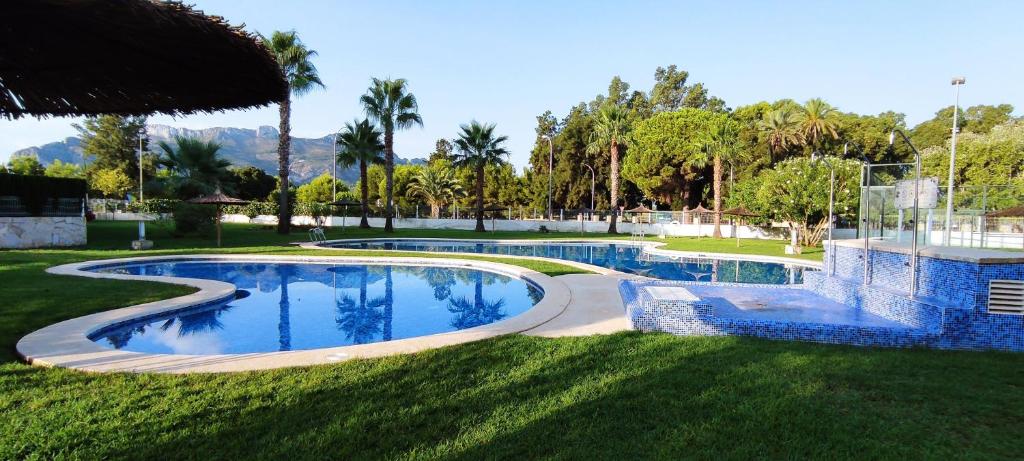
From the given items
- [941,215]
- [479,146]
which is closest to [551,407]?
[941,215]

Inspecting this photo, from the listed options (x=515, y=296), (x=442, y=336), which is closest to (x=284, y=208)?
(x=515, y=296)

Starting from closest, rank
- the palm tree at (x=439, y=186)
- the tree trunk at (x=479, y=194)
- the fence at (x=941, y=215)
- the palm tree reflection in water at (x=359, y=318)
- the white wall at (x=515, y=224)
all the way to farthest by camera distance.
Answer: the palm tree reflection in water at (x=359, y=318) → the fence at (x=941, y=215) → the tree trunk at (x=479, y=194) → the white wall at (x=515, y=224) → the palm tree at (x=439, y=186)

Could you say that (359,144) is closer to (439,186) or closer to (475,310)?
(439,186)

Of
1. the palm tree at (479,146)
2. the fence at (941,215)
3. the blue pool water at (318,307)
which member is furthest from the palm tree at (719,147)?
the fence at (941,215)

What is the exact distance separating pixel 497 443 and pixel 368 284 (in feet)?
32.8

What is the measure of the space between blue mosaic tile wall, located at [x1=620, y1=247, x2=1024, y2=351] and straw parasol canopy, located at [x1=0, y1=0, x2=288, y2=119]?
514 cm

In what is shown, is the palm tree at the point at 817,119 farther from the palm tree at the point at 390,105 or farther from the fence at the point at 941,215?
the fence at the point at 941,215

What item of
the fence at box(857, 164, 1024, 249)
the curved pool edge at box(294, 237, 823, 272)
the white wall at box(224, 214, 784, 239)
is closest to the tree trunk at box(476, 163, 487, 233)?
the white wall at box(224, 214, 784, 239)

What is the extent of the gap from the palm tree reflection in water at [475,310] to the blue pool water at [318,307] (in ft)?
0.06

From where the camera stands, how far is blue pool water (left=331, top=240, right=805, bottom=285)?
14172 mm

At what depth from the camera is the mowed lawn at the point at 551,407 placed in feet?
9.96

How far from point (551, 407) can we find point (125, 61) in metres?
3.63

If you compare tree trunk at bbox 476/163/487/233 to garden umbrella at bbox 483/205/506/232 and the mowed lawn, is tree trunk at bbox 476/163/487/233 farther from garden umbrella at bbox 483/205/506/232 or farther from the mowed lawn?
the mowed lawn

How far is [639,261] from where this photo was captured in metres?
18.0
